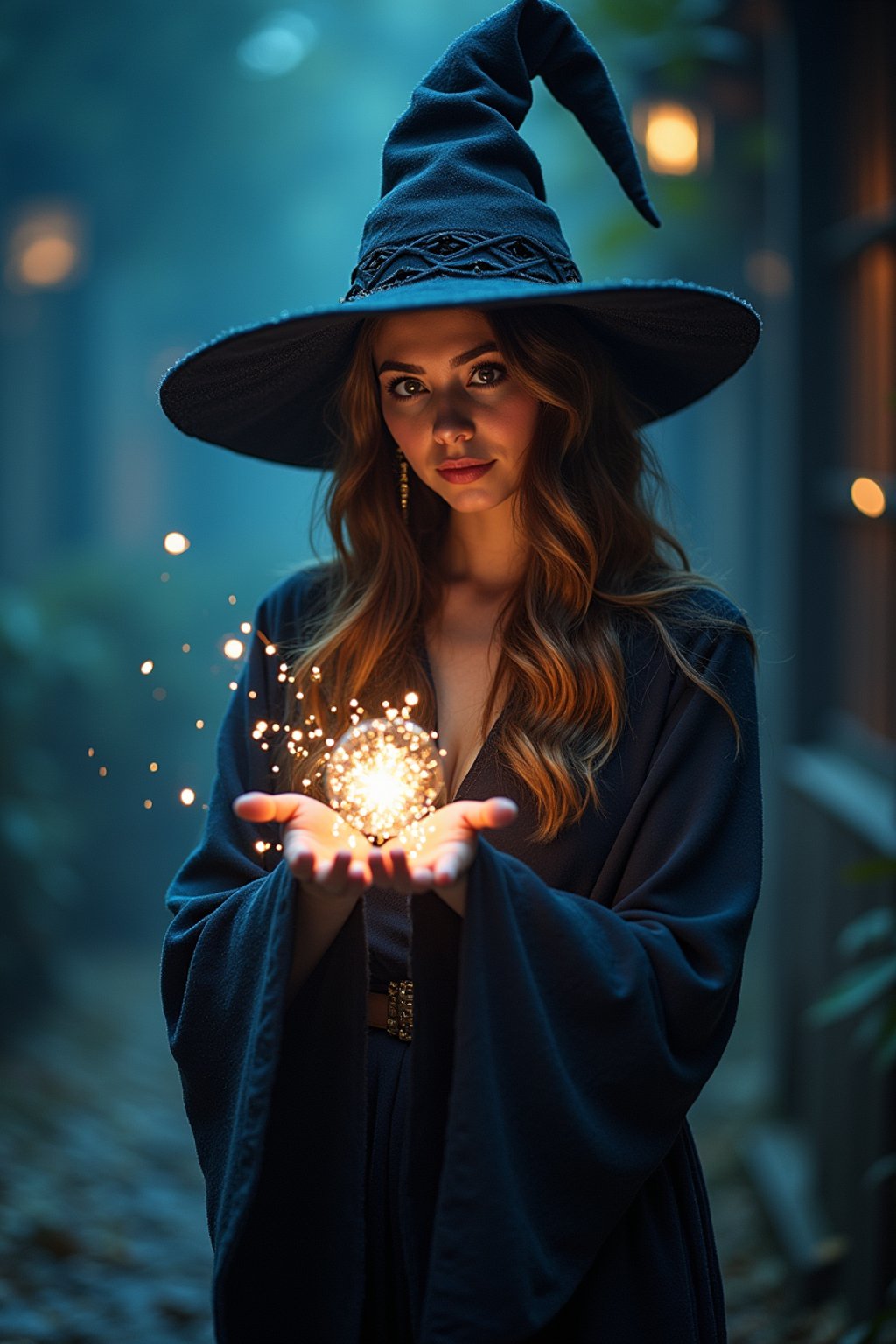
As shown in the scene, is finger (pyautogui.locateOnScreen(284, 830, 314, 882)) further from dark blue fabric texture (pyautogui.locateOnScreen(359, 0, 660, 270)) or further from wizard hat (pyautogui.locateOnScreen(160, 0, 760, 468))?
dark blue fabric texture (pyautogui.locateOnScreen(359, 0, 660, 270))

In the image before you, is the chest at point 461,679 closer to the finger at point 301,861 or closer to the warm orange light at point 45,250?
the finger at point 301,861

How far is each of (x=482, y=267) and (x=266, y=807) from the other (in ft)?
2.20

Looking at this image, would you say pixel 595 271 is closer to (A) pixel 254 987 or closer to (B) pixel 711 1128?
(B) pixel 711 1128

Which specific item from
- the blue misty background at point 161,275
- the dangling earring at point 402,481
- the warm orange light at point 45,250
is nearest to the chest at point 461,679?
the dangling earring at point 402,481

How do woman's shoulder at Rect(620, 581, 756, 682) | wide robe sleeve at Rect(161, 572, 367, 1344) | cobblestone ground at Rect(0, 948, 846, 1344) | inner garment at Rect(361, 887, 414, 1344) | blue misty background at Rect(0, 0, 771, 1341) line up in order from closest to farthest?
wide robe sleeve at Rect(161, 572, 367, 1344) < inner garment at Rect(361, 887, 414, 1344) < woman's shoulder at Rect(620, 581, 756, 682) < cobblestone ground at Rect(0, 948, 846, 1344) < blue misty background at Rect(0, 0, 771, 1341)

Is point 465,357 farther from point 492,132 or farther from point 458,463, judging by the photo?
point 492,132

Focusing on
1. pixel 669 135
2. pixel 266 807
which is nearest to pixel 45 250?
pixel 669 135

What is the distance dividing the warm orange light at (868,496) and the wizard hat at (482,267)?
1584 mm

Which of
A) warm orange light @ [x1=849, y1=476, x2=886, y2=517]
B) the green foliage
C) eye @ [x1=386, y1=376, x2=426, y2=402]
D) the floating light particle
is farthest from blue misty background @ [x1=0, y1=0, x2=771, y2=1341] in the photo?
eye @ [x1=386, y1=376, x2=426, y2=402]

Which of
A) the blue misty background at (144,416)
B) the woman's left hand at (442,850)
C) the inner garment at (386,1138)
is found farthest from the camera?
the blue misty background at (144,416)

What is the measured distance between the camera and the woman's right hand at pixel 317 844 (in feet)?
4.32

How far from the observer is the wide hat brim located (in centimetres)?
145

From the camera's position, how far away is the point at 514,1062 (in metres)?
1.39

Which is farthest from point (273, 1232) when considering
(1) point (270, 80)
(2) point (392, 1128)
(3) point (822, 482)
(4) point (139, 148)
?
(1) point (270, 80)
